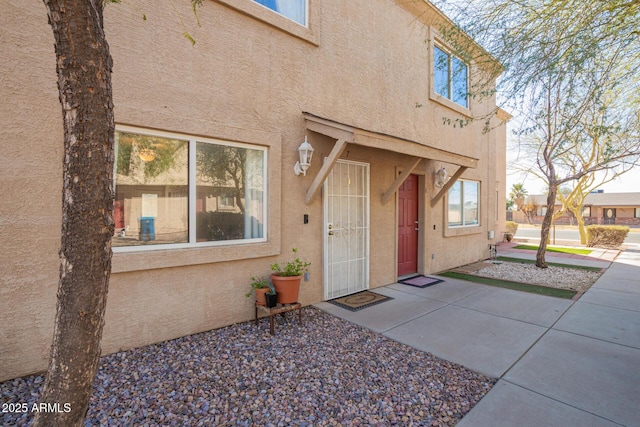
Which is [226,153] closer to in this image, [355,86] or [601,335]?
[355,86]

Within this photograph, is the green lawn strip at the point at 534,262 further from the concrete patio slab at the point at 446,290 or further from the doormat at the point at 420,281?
the doormat at the point at 420,281

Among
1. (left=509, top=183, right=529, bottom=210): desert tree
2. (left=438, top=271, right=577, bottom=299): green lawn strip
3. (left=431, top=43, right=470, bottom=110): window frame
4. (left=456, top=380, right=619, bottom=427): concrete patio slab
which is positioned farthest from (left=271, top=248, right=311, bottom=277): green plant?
(left=509, top=183, right=529, bottom=210): desert tree

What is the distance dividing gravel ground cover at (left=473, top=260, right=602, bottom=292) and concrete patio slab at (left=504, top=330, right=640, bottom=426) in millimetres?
3478

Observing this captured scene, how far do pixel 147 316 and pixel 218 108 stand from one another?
2.84m

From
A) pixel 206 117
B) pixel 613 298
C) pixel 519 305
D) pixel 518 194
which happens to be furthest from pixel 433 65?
pixel 518 194

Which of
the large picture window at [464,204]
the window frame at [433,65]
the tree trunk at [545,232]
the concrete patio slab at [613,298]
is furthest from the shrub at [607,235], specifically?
the window frame at [433,65]

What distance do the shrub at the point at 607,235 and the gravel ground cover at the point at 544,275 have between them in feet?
26.0

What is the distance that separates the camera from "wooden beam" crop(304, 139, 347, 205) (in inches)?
184

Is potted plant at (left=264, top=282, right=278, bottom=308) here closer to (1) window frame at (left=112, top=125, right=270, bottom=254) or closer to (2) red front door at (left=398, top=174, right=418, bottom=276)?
(1) window frame at (left=112, top=125, right=270, bottom=254)

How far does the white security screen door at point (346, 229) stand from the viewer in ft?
19.1

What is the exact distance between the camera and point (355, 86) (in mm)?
6012

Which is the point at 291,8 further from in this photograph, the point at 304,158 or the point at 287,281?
the point at 287,281

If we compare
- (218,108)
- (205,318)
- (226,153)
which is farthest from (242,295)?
(218,108)

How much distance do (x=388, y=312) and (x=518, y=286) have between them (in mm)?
3720
